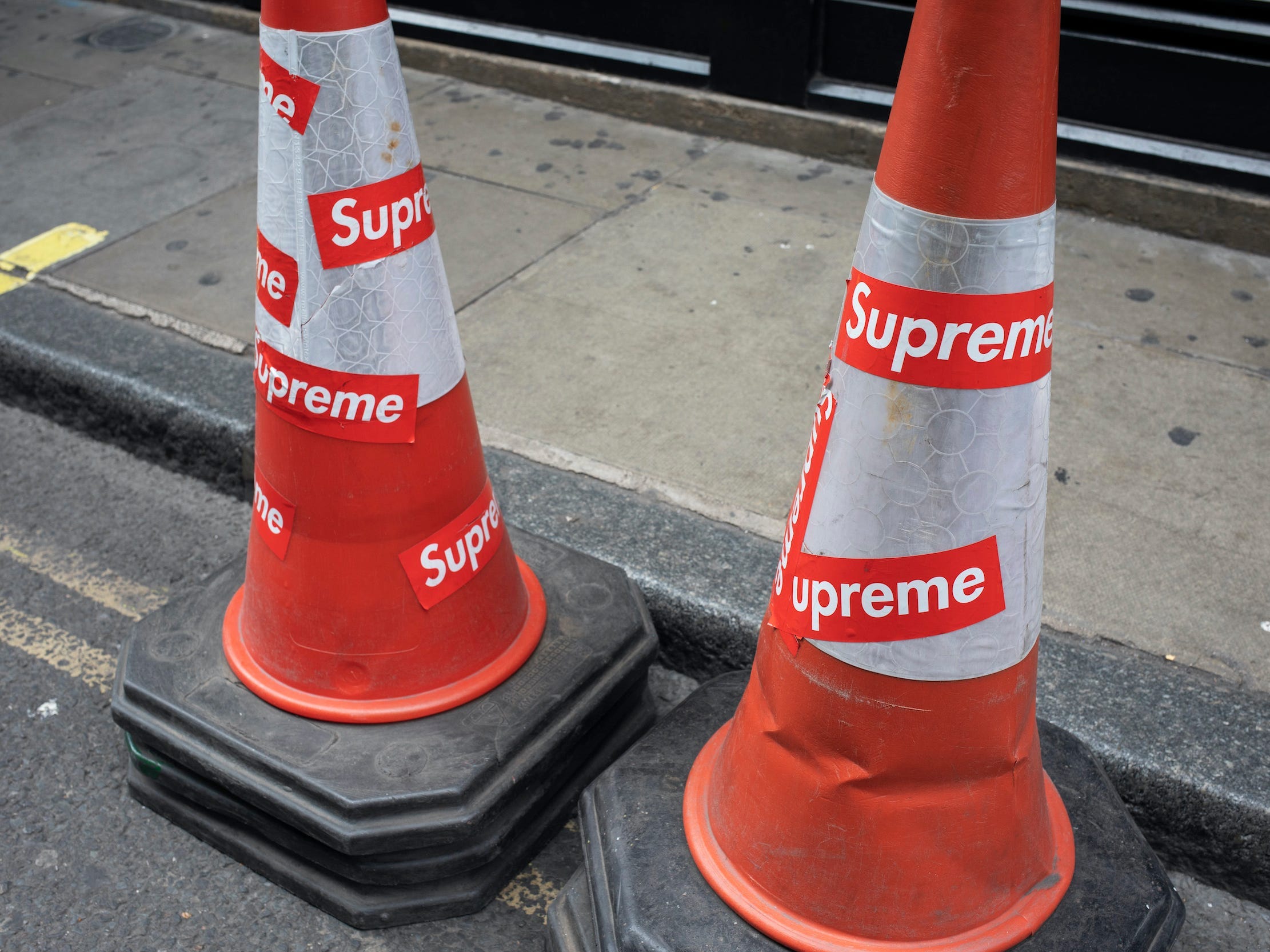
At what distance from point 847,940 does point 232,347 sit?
10.00 feet

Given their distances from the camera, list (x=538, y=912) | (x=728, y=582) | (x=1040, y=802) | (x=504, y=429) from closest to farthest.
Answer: (x=1040, y=802)
(x=538, y=912)
(x=728, y=582)
(x=504, y=429)

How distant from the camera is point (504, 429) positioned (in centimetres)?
369

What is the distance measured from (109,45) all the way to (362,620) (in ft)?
20.1

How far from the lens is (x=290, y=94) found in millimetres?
2082

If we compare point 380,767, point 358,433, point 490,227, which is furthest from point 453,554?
point 490,227

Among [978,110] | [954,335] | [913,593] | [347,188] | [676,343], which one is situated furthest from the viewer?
[676,343]

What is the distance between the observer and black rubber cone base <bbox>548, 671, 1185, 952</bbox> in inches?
77.0

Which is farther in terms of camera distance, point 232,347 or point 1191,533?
point 232,347

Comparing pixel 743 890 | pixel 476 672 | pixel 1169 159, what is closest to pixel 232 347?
pixel 476 672

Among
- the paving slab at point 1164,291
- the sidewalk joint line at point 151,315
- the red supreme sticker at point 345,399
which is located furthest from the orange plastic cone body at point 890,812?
the sidewalk joint line at point 151,315

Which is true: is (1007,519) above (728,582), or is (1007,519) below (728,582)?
above

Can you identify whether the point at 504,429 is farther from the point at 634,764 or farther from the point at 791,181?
the point at 791,181

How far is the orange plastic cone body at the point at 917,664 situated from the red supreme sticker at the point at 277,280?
1063 mm

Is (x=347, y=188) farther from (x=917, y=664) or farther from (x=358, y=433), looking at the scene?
(x=917, y=664)
